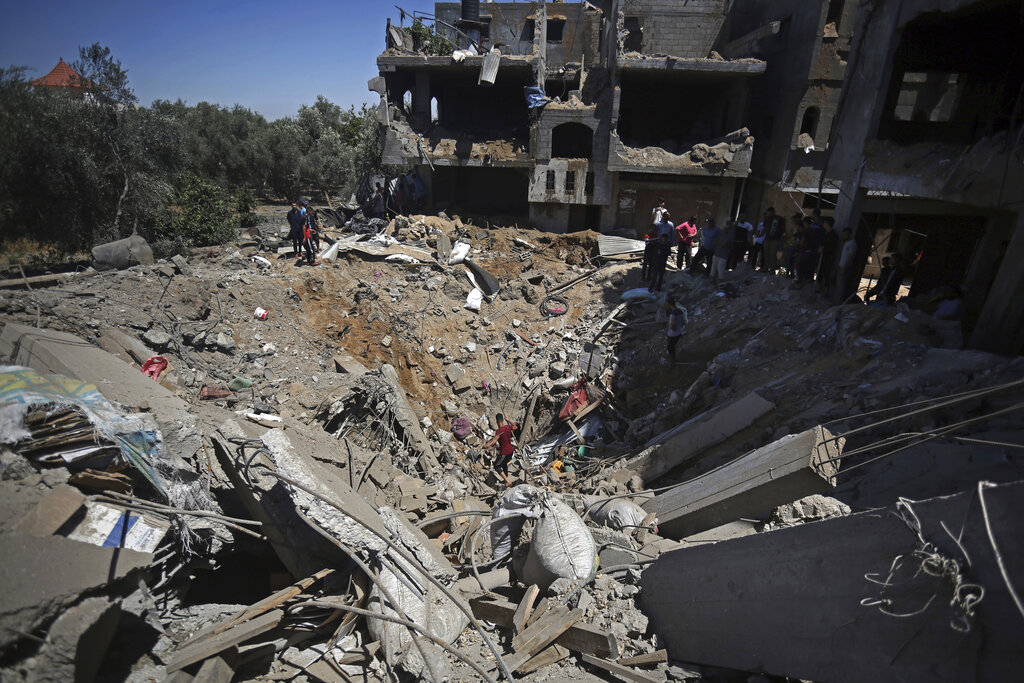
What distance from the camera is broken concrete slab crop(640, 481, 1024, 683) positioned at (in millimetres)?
2215

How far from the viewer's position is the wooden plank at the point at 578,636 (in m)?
3.48

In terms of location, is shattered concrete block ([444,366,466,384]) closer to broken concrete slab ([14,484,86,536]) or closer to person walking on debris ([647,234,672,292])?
person walking on debris ([647,234,672,292])

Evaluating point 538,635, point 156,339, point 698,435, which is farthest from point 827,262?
point 156,339

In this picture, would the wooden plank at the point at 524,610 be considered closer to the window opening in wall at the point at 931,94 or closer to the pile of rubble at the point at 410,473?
the pile of rubble at the point at 410,473

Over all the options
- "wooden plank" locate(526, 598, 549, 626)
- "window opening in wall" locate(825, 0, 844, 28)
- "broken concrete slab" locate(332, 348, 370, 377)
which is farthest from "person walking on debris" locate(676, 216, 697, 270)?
"wooden plank" locate(526, 598, 549, 626)

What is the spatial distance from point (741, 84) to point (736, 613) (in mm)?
17130

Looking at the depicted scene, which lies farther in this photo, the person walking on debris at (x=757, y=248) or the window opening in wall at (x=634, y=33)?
the window opening in wall at (x=634, y=33)

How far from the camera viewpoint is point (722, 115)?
17.5m

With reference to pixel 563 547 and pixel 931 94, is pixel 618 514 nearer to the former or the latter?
pixel 563 547

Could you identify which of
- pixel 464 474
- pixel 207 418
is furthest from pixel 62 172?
pixel 464 474

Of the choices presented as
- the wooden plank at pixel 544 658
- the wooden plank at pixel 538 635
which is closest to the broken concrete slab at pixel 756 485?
the wooden plank at pixel 538 635

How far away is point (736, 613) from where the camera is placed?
317cm

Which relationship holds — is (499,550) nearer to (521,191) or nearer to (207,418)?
(207,418)

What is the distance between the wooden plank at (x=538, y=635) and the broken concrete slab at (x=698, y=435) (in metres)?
3.23
